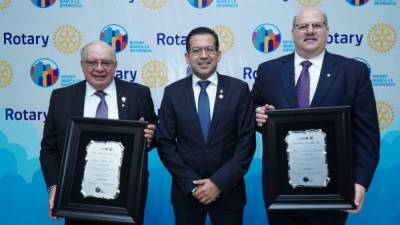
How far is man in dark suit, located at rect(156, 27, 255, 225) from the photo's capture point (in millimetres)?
2125

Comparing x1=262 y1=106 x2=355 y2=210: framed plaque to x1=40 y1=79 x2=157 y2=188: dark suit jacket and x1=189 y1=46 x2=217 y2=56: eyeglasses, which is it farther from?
x1=40 y1=79 x2=157 y2=188: dark suit jacket

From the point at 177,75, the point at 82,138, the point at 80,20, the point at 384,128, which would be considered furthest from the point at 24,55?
the point at 384,128

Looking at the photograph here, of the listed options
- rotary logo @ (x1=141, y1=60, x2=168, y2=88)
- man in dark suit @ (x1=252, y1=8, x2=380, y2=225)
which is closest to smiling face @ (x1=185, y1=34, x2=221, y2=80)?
man in dark suit @ (x1=252, y1=8, x2=380, y2=225)

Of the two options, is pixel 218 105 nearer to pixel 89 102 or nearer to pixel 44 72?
pixel 89 102

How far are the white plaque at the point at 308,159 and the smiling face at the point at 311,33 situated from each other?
0.47 metres

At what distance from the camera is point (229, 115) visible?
219cm

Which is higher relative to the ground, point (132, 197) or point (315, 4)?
point (315, 4)

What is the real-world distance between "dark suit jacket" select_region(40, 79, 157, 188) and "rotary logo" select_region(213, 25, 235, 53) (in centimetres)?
123

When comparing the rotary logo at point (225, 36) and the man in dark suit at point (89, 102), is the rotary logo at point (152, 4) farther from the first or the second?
the man in dark suit at point (89, 102)

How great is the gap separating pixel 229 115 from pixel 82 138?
83 cm

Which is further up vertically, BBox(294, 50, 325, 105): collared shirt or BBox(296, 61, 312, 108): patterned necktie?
BBox(294, 50, 325, 105): collared shirt

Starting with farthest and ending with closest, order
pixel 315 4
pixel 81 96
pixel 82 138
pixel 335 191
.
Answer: pixel 315 4
pixel 81 96
pixel 82 138
pixel 335 191

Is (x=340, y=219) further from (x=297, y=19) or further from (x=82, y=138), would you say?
(x=82, y=138)

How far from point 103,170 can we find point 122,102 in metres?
0.45
